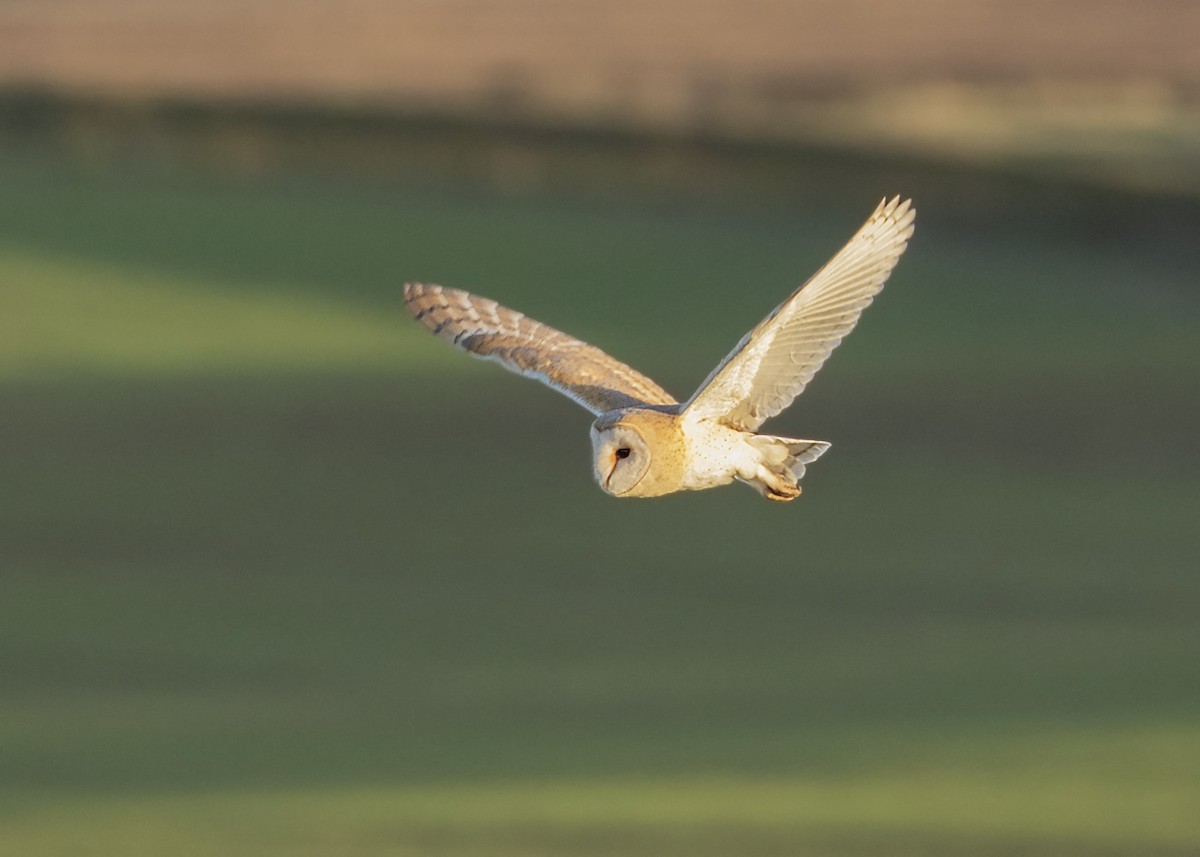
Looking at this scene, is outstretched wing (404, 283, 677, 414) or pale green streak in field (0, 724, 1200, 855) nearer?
outstretched wing (404, 283, 677, 414)

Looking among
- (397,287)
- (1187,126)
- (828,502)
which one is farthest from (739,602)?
(1187,126)

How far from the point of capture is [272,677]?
47.8ft

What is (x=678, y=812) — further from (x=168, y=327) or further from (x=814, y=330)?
(x=168, y=327)

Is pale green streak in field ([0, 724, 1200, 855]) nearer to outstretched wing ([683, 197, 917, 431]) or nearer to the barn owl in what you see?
the barn owl

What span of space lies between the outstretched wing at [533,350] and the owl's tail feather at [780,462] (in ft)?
1.04

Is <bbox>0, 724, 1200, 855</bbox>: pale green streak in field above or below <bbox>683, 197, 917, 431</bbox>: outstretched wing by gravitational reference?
above

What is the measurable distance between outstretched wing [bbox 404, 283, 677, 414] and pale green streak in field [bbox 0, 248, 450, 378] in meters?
14.8

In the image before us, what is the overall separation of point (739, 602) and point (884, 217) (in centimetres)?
1019

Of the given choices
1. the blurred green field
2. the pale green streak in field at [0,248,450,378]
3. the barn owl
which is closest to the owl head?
the barn owl

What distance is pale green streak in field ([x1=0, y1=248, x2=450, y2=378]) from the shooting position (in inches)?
871

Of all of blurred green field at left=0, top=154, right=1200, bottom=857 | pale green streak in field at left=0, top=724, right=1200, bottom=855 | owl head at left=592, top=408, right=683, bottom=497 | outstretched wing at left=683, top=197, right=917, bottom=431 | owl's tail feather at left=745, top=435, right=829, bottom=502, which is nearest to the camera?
owl head at left=592, top=408, right=683, bottom=497

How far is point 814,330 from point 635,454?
2.80 feet

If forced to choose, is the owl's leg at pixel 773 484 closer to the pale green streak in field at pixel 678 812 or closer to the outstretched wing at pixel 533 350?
the outstretched wing at pixel 533 350

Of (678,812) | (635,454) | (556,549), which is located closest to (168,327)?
(556,549)
